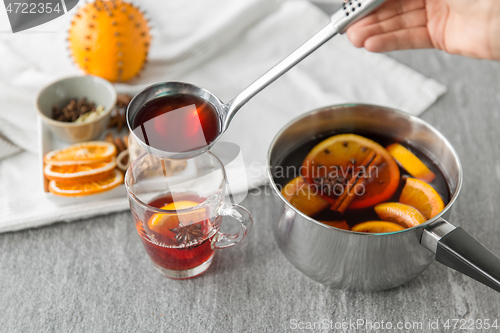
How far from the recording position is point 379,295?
73 centimetres

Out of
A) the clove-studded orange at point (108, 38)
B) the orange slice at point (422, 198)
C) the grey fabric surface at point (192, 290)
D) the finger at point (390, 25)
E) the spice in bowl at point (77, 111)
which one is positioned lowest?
the grey fabric surface at point (192, 290)

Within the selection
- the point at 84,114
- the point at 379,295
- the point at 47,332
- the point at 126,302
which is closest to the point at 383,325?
the point at 379,295

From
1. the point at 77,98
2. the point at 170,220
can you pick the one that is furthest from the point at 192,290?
the point at 77,98

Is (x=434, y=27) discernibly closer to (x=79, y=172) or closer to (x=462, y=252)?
(x=462, y=252)

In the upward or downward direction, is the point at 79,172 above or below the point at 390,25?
below

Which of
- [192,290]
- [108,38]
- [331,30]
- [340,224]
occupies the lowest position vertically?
[192,290]

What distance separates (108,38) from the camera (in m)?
0.97

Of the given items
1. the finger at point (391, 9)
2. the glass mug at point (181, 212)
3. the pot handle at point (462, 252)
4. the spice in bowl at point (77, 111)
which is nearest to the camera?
→ the pot handle at point (462, 252)

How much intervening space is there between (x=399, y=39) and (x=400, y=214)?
1.10 ft

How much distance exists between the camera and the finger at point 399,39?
83 centimetres

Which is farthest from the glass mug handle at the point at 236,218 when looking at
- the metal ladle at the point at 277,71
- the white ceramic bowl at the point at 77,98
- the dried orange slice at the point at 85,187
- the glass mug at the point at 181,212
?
the white ceramic bowl at the point at 77,98

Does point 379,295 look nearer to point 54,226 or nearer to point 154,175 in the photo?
point 154,175

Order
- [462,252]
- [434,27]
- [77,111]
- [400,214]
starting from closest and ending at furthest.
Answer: [462,252] < [400,214] < [434,27] < [77,111]

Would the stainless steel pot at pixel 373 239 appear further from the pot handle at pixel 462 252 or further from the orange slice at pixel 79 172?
the orange slice at pixel 79 172
